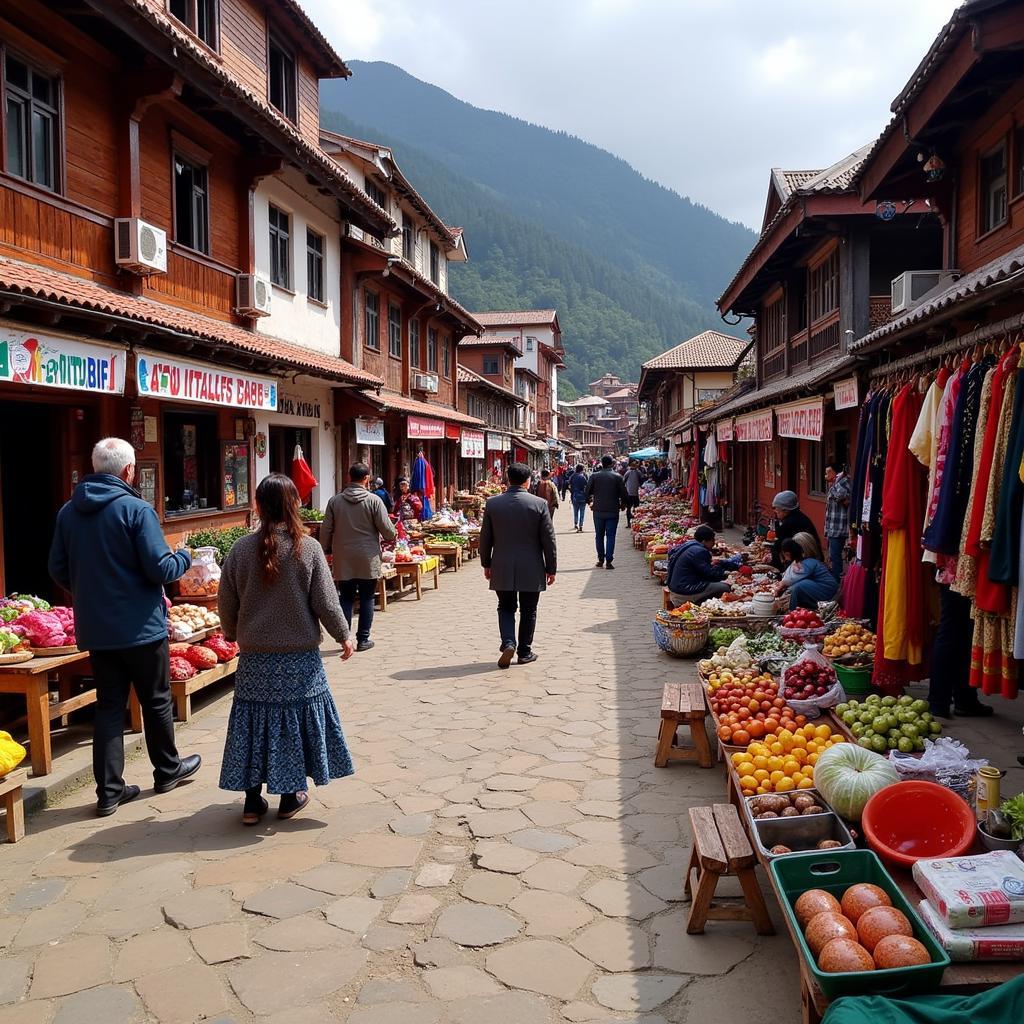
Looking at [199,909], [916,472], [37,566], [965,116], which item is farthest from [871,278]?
[199,909]

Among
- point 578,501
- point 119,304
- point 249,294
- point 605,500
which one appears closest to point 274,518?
point 119,304

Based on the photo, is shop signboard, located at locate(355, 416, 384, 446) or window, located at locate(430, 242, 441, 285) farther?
window, located at locate(430, 242, 441, 285)

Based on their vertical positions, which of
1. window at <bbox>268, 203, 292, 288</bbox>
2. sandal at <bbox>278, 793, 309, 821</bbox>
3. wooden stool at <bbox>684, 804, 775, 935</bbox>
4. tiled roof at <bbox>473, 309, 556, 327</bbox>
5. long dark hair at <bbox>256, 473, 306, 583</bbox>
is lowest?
sandal at <bbox>278, 793, 309, 821</bbox>

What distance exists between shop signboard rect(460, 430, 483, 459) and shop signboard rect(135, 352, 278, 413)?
14.7 m

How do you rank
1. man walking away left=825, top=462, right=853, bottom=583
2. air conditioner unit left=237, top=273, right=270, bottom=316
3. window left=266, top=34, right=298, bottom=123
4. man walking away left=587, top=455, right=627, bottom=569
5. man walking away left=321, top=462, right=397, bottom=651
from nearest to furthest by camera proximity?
1. man walking away left=321, top=462, right=397, bottom=651
2. man walking away left=825, top=462, right=853, bottom=583
3. air conditioner unit left=237, top=273, right=270, bottom=316
4. window left=266, top=34, right=298, bottom=123
5. man walking away left=587, top=455, right=627, bottom=569

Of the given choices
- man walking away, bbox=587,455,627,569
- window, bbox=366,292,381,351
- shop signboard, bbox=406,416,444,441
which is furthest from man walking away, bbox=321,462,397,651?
window, bbox=366,292,381,351

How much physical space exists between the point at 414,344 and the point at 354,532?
46.5 ft

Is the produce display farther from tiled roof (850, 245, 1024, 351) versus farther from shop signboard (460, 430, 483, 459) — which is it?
shop signboard (460, 430, 483, 459)

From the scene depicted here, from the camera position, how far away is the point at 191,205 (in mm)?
11016

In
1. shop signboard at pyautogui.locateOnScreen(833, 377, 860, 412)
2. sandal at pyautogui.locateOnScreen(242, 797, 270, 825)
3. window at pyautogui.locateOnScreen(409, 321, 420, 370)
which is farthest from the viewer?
window at pyautogui.locateOnScreen(409, 321, 420, 370)

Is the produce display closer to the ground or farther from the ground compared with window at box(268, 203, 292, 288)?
closer to the ground

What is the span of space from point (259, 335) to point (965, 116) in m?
9.45

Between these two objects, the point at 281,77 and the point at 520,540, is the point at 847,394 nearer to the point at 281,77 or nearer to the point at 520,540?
the point at 520,540

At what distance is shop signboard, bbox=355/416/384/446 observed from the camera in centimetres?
1589
